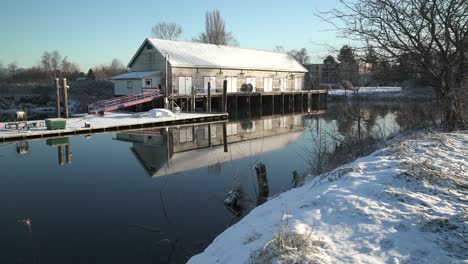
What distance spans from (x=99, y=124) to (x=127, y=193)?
11.0 metres

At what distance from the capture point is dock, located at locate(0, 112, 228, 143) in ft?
56.2

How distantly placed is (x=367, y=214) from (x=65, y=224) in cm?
639

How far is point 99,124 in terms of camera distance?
20.0 metres

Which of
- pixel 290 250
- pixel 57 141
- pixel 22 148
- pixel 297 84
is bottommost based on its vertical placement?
pixel 22 148

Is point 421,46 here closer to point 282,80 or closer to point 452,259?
point 452,259

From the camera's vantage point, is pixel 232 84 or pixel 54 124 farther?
pixel 232 84

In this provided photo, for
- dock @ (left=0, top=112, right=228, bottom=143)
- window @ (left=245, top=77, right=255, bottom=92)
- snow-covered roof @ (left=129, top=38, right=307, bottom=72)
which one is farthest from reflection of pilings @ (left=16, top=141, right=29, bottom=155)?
window @ (left=245, top=77, right=255, bottom=92)

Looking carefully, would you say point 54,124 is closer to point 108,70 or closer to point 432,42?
point 432,42

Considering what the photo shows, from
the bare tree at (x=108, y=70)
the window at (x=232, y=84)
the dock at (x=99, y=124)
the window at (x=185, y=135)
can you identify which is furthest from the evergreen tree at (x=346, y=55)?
the bare tree at (x=108, y=70)

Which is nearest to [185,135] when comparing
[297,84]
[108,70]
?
[297,84]

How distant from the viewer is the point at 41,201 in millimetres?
9539

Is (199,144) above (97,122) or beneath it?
beneath

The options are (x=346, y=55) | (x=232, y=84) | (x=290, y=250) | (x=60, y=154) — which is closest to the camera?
(x=290, y=250)

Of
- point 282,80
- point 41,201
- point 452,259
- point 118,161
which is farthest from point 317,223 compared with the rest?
point 282,80
